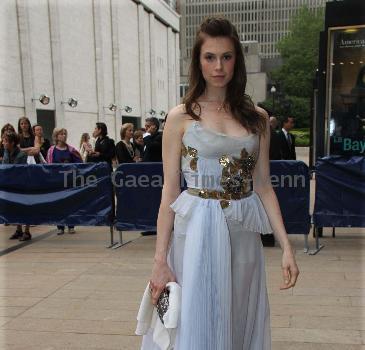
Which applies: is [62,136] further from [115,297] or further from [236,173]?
[236,173]

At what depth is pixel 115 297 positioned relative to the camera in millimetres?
4703

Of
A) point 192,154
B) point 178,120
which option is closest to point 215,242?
point 192,154

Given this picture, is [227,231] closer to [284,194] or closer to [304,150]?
[284,194]

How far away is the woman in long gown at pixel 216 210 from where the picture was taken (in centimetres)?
195

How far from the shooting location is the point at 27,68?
77.1ft

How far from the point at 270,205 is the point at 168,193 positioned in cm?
49

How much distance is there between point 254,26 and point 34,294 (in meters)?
112

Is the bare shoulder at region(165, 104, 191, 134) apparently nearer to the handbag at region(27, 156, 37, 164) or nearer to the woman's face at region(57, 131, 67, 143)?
the woman's face at region(57, 131, 67, 143)

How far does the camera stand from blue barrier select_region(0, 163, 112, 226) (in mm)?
6934

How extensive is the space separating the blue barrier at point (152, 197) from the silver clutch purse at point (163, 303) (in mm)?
4339

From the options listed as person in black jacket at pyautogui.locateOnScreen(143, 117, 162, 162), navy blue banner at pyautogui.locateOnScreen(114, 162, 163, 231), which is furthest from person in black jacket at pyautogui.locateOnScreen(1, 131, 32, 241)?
person in black jacket at pyautogui.locateOnScreen(143, 117, 162, 162)

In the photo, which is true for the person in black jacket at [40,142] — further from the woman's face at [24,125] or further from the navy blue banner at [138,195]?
the navy blue banner at [138,195]

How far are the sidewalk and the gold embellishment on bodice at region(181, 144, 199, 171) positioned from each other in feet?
6.97

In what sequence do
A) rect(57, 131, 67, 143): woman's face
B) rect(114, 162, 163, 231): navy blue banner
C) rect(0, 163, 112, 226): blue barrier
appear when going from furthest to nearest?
rect(57, 131, 67, 143): woman's face < rect(0, 163, 112, 226): blue barrier < rect(114, 162, 163, 231): navy blue banner
